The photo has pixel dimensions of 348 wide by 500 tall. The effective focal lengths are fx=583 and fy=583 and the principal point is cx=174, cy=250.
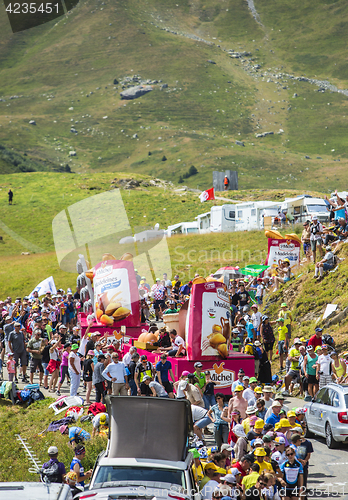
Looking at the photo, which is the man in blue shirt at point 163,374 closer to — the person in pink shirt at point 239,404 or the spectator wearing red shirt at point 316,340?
the person in pink shirt at point 239,404

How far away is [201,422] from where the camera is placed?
11352 mm

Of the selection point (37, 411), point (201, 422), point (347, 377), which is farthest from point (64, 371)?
point (347, 377)

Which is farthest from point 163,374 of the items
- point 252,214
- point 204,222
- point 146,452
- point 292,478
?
point 204,222

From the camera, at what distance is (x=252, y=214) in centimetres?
5194

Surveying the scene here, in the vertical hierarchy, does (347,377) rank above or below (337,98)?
above

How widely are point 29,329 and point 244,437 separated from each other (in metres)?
12.8

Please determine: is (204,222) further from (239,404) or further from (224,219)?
(239,404)

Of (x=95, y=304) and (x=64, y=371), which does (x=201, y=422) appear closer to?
(x=64, y=371)

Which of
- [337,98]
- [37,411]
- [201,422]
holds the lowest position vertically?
[337,98]

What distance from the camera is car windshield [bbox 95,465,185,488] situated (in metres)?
7.21

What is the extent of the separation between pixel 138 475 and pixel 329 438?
5.66 m

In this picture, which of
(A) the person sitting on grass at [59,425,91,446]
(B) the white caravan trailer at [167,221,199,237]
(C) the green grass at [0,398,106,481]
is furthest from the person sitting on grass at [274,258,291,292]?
(B) the white caravan trailer at [167,221,199,237]

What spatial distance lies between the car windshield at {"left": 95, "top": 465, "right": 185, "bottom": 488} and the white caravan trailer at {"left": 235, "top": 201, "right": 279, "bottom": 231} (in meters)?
43.9

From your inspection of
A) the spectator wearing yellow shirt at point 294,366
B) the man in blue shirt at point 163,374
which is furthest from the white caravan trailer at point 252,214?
the man in blue shirt at point 163,374
